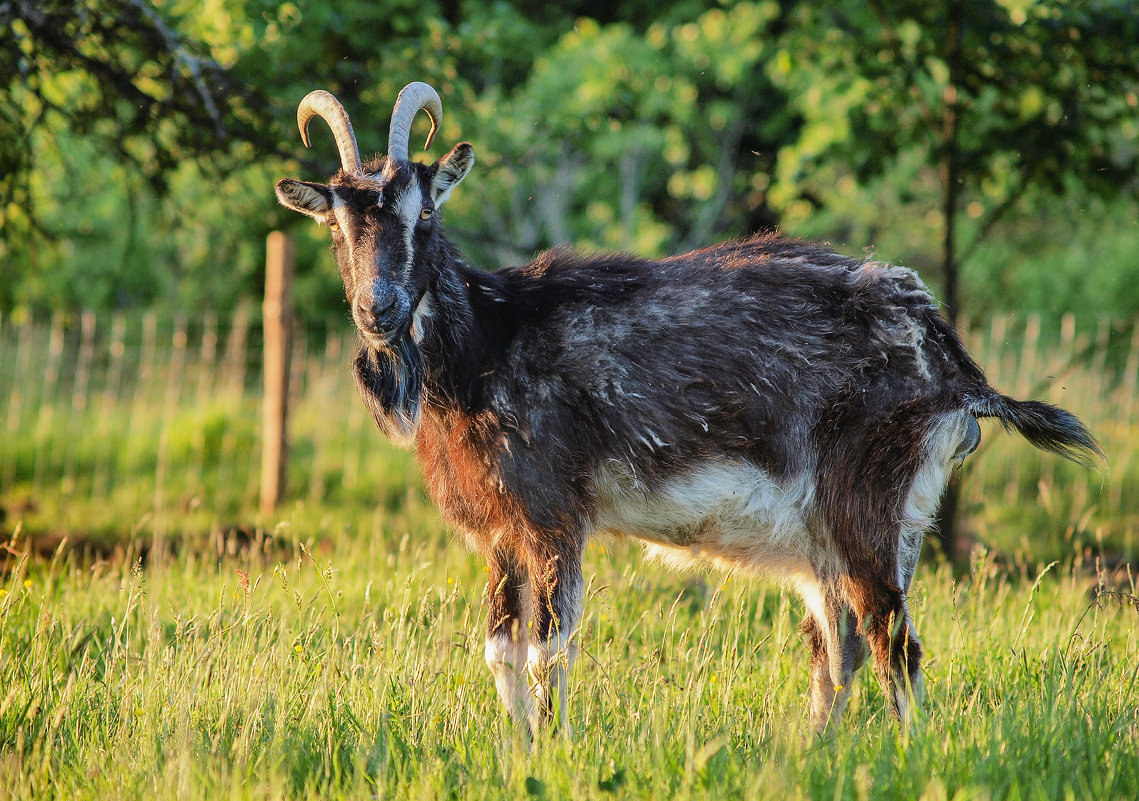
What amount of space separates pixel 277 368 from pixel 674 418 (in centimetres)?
558

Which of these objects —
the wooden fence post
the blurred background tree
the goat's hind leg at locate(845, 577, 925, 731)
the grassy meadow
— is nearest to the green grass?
the grassy meadow

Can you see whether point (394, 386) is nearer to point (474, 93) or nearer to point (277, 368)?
point (474, 93)

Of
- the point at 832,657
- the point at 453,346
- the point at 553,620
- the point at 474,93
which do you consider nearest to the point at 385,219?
the point at 453,346

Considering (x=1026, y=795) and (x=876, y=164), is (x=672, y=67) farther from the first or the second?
(x=1026, y=795)

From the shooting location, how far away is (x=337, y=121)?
445cm

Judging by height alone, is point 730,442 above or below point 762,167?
below

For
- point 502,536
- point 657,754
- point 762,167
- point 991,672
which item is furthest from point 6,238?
point 762,167

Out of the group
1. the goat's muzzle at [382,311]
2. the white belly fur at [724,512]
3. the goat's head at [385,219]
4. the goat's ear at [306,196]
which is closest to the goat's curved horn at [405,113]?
the goat's head at [385,219]

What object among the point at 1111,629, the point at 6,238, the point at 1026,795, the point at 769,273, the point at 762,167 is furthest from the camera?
the point at 762,167

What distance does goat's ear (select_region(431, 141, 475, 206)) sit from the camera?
14.2 ft

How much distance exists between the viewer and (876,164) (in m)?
7.32

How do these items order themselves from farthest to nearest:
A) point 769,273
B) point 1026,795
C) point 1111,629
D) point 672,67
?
1. point 672,67
2. point 1111,629
3. point 769,273
4. point 1026,795

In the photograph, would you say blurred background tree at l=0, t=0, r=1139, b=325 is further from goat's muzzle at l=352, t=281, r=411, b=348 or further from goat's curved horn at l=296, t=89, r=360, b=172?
goat's muzzle at l=352, t=281, r=411, b=348

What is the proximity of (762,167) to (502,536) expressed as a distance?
11881mm
